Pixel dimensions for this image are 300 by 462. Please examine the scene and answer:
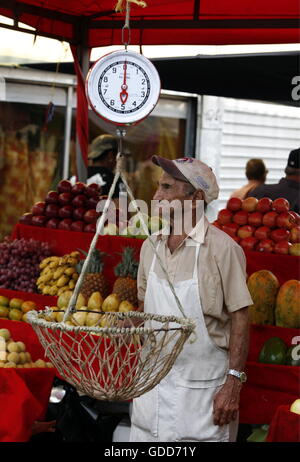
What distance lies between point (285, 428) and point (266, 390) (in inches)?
38.0

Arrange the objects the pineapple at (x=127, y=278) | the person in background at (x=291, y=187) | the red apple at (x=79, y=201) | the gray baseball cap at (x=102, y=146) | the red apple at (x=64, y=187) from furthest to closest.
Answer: the gray baseball cap at (x=102, y=146)
the person in background at (x=291, y=187)
the red apple at (x=64, y=187)
the red apple at (x=79, y=201)
the pineapple at (x=127, y=278)

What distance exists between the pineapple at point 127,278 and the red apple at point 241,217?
0.68 meters

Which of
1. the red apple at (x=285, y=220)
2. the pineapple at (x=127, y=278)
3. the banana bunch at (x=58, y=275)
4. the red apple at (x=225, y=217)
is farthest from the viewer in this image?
the red apple at (x=225, y=217)

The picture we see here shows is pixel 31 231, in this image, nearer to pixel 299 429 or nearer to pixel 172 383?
pixel 172 383

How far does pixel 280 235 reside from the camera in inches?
167

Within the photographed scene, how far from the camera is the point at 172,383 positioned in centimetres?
315

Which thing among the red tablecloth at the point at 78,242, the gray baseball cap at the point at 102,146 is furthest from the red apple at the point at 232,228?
the gray baseball cap at the point at 102,146

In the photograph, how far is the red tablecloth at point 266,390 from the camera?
366 cm

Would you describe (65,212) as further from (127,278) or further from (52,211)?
(127,278)

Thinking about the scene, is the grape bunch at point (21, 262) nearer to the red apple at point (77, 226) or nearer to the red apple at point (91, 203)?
the red apple at point (77, 226)

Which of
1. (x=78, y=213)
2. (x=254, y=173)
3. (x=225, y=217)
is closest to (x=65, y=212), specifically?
(x=78, y=213)
